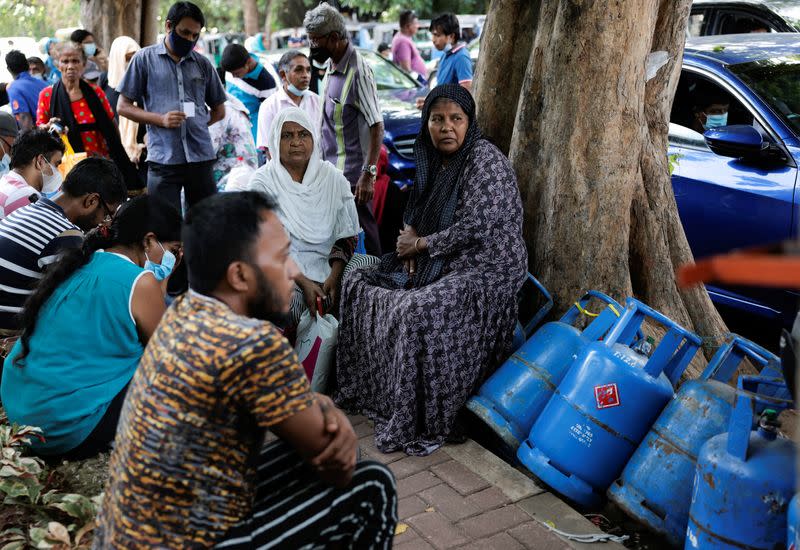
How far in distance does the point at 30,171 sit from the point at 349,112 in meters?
2.14

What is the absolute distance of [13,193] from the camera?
16.4ft

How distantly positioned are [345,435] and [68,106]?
577cm

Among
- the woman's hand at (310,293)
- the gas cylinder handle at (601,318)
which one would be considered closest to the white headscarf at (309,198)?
the woman's hand at (310,293)

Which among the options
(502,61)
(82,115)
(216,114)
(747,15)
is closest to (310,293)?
(502,61)

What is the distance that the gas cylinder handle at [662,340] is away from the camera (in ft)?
11.1

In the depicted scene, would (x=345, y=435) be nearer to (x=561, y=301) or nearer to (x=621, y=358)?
(x=621, y=358)

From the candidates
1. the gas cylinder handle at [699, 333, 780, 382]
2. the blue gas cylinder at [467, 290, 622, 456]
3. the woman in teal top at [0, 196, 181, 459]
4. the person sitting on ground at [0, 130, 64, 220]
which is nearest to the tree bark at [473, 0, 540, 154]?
the blue gas cylinder at [467, 290, 622, 456]

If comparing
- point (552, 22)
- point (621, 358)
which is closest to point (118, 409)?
point (621, 358)

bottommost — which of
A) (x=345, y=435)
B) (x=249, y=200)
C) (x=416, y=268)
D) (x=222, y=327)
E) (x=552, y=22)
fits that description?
(x=416, y=268)

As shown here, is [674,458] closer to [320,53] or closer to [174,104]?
[320,53]

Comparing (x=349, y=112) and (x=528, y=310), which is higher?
(x=349, y=112)

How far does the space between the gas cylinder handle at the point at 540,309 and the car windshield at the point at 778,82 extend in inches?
83.1

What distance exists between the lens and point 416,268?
4504 mm

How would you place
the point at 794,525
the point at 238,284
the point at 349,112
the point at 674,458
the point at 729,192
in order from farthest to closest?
the point at 349,112, the point at 729,192, the point at 674,458, the point at 794,525, the point at 238,284
